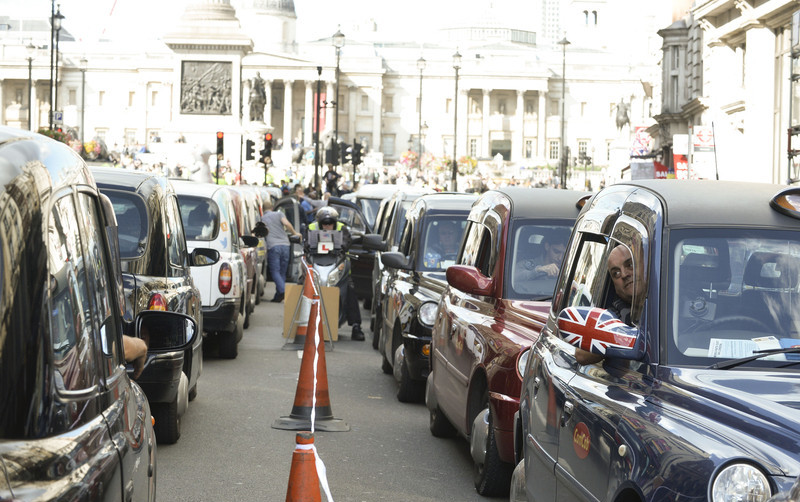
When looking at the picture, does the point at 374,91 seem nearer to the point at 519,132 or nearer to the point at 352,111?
the point at 352,111

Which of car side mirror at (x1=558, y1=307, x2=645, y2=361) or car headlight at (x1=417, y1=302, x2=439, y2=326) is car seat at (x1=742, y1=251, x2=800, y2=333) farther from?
car headlight at (x1=417, y1=302, x2=439, y2=326)

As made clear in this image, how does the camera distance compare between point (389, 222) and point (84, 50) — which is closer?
point (389, 222)

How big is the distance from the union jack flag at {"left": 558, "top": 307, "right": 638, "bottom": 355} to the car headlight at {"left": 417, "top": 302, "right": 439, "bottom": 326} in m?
6.52

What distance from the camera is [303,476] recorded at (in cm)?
502

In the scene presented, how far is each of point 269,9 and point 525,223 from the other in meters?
139

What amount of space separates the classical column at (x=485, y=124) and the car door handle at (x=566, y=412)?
143m

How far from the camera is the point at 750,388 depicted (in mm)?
3943

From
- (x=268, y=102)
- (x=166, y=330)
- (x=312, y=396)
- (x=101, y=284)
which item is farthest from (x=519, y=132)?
(x=101, y=284)

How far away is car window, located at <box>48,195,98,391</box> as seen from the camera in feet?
9.19

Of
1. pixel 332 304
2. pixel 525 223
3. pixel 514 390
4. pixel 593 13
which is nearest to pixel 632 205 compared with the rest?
pixel 514 390

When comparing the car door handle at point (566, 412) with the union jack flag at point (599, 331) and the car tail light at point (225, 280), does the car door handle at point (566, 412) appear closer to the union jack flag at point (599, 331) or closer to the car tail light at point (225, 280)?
the union jack flag at point (599, 331)

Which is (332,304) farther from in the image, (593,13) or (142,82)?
(593,13)

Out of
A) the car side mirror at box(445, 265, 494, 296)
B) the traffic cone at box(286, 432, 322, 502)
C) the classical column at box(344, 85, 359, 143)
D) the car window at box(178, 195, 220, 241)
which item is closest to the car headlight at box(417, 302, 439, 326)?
the car side mirror at box(445, 265, 494, 296)

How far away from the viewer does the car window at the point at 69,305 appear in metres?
2.80
